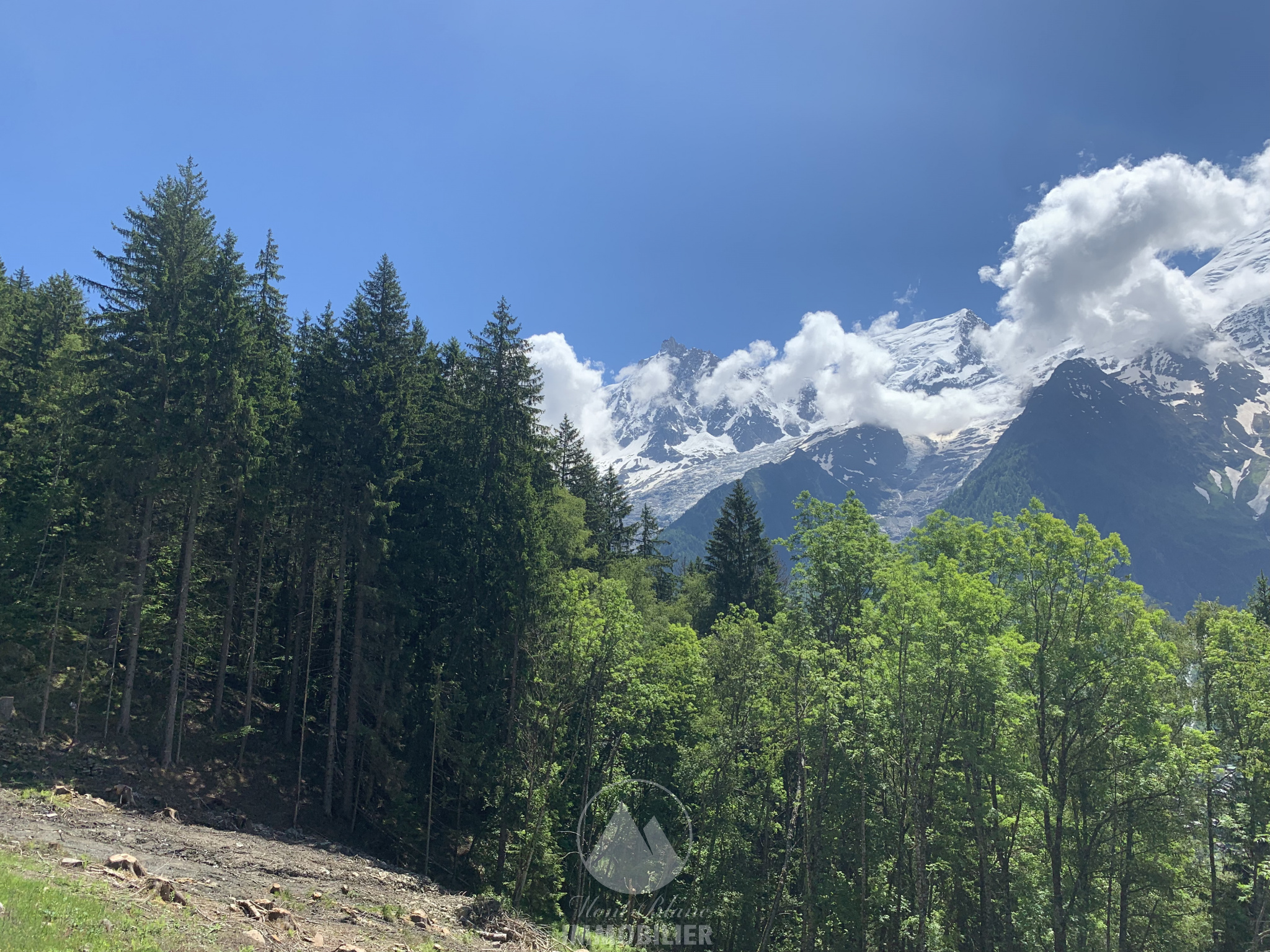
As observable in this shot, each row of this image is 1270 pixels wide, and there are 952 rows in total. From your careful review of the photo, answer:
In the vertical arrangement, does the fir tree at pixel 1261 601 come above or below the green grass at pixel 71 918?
above

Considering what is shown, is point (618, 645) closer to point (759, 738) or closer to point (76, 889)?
point (759, 738)

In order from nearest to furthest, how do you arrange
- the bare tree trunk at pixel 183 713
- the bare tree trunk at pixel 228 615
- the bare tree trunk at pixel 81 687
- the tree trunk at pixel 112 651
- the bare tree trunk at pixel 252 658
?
the bare tree trunk at pixel 81 687, the tree trunk at pixel 112 651, the bare tree trunk at pixel 183 713, the bare tree trunk at pixel 252 658, the bare tree trunk at pixel 228 615

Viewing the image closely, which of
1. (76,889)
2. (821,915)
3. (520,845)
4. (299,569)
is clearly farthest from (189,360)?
(821,915)

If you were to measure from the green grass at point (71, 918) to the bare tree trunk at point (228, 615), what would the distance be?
14.3 m

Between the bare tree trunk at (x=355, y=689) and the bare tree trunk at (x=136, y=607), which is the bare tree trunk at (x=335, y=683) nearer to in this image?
the bare tree trunk at (x=355, y=689)

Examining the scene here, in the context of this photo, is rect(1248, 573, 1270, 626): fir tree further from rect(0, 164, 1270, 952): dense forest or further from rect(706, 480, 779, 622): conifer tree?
rect(706, 480, 779, 622): conifer tree

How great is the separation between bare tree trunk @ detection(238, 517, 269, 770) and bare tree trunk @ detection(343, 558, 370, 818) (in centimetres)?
335

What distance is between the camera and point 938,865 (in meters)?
20.7

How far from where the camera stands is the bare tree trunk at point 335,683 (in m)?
24.4

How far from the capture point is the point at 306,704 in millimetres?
26172

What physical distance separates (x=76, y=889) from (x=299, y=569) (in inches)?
776

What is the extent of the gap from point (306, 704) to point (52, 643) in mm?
8311
